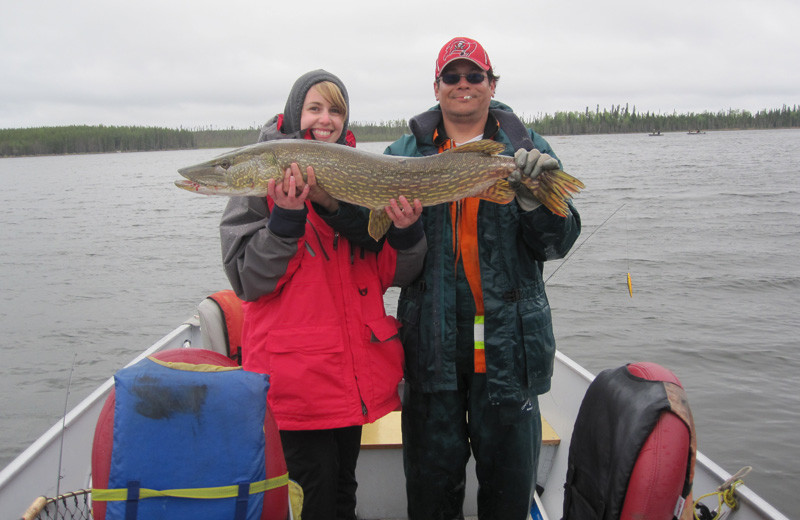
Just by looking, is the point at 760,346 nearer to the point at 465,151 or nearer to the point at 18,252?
the point at 465,151

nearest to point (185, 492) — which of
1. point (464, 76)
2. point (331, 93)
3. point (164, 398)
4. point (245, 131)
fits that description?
point (164, 398)

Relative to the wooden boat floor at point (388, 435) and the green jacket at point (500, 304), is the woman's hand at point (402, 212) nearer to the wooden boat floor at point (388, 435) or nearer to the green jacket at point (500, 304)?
the green jacket at point (500, 304)

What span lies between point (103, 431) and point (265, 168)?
1.21 m

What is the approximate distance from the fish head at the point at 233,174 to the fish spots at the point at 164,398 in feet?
3.09

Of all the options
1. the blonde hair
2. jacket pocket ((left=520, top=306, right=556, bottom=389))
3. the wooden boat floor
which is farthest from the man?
the wooden boat floor

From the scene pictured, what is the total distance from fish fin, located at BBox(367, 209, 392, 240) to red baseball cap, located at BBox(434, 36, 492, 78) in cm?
74

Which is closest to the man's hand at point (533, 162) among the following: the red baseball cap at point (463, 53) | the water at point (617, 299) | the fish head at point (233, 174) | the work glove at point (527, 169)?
the work glove at point (527, 169)

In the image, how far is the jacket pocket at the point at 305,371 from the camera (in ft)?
7.75

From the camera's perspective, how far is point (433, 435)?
2697 millimetres

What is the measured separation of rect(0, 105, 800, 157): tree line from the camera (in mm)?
65938

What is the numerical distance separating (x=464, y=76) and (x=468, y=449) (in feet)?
5.79

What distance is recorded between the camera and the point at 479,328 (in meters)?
2.63

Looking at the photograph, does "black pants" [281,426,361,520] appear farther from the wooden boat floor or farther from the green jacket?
the wooden boat floor

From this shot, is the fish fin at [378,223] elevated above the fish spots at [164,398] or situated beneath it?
elevated above
